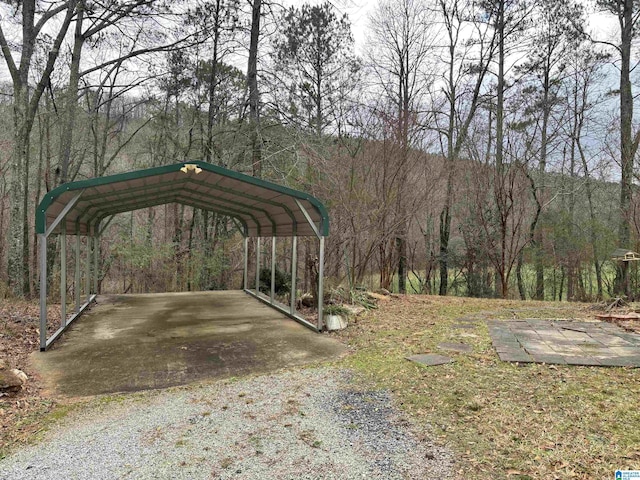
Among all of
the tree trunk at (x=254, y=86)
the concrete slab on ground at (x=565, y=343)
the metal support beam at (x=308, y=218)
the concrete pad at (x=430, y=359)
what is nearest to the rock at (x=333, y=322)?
the metal support beam at (x=308, y=218)

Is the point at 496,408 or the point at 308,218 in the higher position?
the point at 308,218

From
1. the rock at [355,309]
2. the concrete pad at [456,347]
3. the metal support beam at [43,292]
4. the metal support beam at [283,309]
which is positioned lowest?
the concrete pad at [456,347]

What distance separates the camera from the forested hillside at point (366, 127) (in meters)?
8.97

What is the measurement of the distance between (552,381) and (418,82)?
12310 millimetres

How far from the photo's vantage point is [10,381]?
126 inches

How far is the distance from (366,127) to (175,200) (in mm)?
4751

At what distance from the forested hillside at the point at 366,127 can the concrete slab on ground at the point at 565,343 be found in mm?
3669

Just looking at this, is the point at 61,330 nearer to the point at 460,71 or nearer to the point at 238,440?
the point at 238,440

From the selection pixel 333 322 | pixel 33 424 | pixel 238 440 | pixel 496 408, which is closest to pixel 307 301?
pixel 333 322

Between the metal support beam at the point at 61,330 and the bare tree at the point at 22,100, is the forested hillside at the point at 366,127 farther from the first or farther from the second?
the metal support beam at the point at 61,330

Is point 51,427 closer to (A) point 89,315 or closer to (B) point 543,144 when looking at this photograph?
(A) point 89,315

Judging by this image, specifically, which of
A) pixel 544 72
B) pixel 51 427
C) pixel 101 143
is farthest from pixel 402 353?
pixel 544 72

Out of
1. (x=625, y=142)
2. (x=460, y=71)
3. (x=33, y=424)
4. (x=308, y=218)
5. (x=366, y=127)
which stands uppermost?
(x=460, y=71)

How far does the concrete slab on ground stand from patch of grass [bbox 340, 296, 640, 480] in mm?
173
